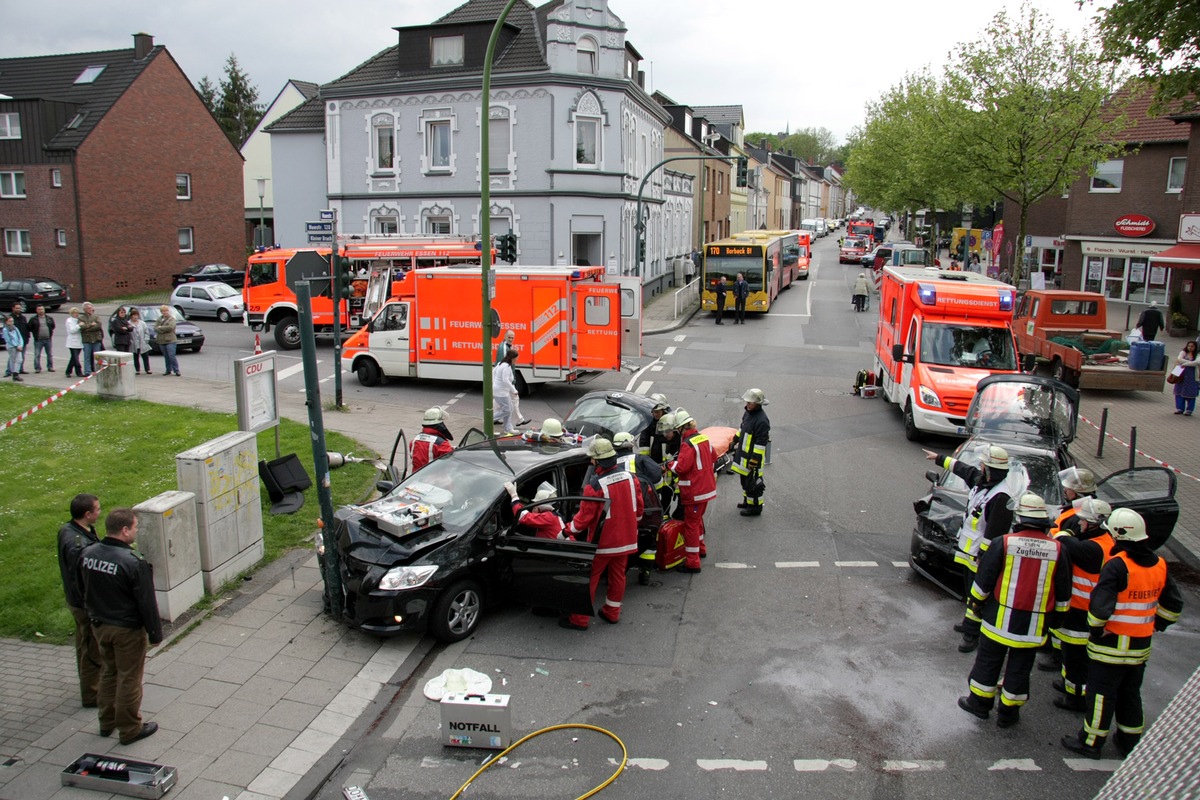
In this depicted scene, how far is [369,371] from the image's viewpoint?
2008 centimetres

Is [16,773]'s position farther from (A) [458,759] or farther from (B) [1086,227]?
(B) [1086,227]

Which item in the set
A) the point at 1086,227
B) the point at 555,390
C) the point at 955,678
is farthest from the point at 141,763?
the point at 1086,227

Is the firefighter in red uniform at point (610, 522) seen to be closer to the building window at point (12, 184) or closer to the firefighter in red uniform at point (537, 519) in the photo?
the firefighter in red uniform at point (537, 519)

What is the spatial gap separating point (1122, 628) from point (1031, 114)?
2217cm

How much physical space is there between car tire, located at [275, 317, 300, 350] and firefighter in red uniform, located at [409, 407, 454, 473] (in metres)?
16.0

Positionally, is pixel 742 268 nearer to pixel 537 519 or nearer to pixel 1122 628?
pixel 537 519

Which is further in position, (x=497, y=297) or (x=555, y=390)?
(x=555, y=390)

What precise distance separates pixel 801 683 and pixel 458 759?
9.11ft

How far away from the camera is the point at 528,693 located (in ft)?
22.3

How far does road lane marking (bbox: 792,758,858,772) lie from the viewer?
580 centimetres

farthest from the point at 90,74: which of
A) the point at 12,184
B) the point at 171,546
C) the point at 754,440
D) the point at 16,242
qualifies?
the point at 754,440

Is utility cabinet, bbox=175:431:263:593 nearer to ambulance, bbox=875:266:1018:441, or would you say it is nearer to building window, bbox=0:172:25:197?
ambulance, bbox=875:266:1018:441

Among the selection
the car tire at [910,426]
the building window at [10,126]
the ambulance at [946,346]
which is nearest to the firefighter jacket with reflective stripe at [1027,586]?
the ambulance at [946,346]

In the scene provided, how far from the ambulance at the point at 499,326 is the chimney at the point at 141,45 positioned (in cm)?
2721
